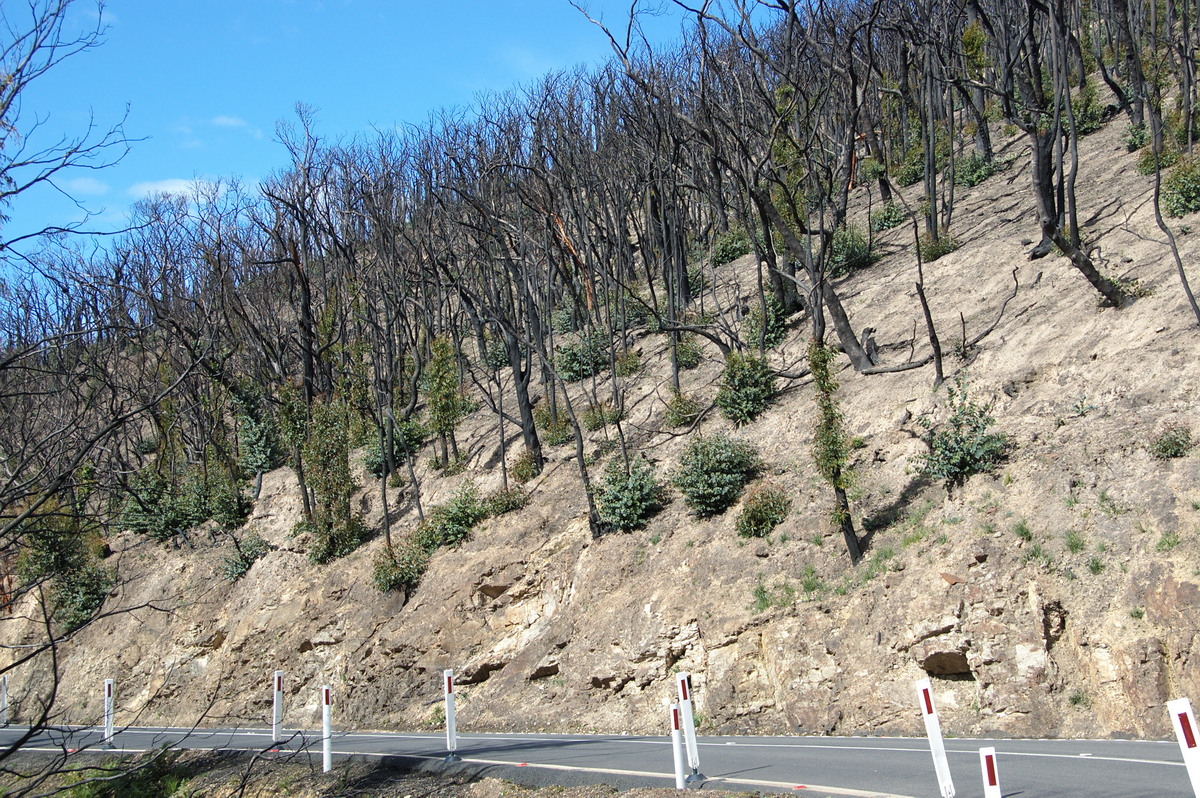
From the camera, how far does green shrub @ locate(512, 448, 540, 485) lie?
27188mm

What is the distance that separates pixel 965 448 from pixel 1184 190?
9861mm

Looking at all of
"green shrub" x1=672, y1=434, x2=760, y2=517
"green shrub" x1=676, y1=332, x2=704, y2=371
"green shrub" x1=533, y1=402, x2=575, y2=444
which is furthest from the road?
"green shrub" x1=676, y1=332, x2=704, y2=371

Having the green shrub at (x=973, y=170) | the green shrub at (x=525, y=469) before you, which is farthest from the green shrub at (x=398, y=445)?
the green shrub at (x=973, y=170)

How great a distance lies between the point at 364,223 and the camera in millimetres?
39438

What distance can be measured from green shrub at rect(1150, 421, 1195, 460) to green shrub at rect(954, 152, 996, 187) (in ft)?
70.6

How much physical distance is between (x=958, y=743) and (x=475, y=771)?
6247mm

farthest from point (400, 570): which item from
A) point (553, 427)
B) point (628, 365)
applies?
point (628, 365)

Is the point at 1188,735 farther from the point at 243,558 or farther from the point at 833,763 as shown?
the point at 243,558

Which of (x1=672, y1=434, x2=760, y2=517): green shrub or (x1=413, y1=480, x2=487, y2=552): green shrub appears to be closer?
(x1=672, y1=434, x2=760, y2=517): green shrub

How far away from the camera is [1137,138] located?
27.8 m

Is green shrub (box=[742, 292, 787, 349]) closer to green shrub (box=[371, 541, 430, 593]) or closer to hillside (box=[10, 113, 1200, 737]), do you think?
hillside (box=[10, 113, 1200, 737])

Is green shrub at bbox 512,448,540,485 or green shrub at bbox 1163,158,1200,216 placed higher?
green shrub at bbox 1163,158,1200,216

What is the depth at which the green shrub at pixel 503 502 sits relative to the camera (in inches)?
995

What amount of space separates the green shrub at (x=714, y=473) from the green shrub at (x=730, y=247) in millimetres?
18410
